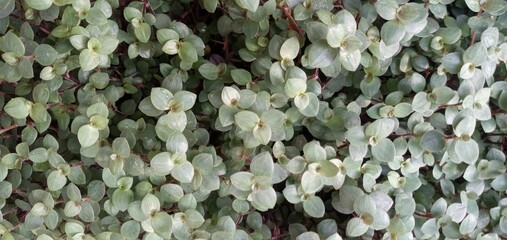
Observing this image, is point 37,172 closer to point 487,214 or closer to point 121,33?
point 121,33

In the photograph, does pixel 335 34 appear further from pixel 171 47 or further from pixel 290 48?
pixel 171 47

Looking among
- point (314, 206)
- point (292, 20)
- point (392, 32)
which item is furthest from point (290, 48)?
point (314, 206)

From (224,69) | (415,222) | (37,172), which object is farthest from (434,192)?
(37,172)

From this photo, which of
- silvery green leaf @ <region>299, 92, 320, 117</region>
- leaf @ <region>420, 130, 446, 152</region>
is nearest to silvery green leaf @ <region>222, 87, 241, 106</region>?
silvery green leaf @ <region>299, 92, 320, 117</region>

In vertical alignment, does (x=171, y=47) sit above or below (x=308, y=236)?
above

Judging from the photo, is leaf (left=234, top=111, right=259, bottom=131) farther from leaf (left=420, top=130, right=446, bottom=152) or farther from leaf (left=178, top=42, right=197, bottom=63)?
leaf (left=420, top=130, right=446, bottom=152)

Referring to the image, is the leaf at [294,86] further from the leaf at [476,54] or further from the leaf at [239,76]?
the leaf at [476,54]
